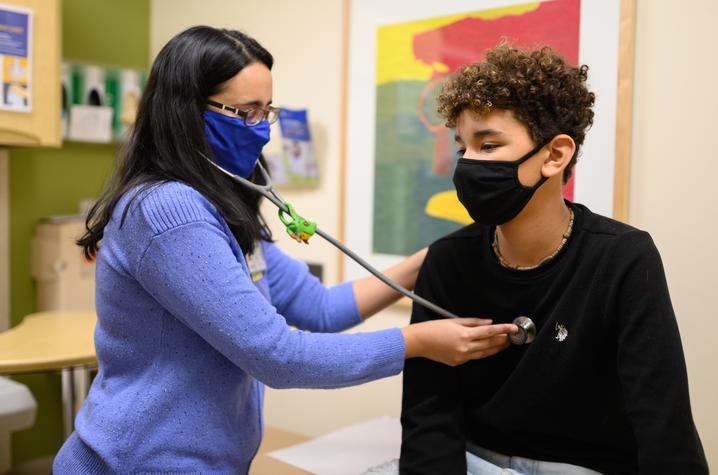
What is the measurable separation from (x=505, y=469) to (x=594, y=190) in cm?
74

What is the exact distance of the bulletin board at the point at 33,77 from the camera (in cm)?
212

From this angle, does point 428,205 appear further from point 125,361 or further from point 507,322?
point 125,361

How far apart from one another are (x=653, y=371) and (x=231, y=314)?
66cm

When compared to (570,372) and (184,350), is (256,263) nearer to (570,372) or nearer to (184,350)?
(184,350)

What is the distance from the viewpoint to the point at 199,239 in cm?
111

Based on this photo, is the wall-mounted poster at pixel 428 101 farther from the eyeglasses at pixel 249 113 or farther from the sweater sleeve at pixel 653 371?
the eyeglasses at pixel 249 113

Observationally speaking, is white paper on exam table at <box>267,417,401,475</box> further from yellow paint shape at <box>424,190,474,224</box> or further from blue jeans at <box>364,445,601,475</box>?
yellow paint shape at <box>424,190,474,224</box>

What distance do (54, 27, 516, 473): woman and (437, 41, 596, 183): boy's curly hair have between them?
1.15 ft

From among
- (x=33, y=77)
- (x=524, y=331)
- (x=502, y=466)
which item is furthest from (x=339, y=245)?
(x=33, y=77)

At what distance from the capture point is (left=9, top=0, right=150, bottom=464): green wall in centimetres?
251

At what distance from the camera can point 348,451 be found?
170 centimetres

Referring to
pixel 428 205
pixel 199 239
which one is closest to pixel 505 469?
pixel 199 239

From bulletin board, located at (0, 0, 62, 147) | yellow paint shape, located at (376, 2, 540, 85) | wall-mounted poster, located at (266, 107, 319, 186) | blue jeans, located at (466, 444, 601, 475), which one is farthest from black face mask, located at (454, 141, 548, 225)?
bulletin board, located at (0, 0, 62, 147)

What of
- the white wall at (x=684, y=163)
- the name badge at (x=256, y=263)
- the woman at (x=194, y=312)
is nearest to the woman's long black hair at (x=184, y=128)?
the woman at (x=194, y=312)
